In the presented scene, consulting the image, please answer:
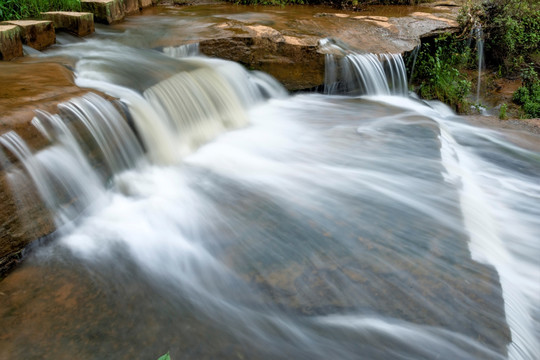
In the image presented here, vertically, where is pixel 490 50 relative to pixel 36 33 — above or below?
below

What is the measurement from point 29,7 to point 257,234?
514 cm

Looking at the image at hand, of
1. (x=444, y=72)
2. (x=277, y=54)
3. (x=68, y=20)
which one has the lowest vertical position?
(x=444, y=72)

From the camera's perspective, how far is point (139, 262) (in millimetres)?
2828

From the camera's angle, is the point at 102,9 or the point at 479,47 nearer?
the point at 102,9

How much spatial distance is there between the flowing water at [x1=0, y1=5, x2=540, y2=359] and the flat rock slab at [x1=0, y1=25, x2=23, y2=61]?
35cm

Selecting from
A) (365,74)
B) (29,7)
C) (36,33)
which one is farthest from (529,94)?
(29,7)

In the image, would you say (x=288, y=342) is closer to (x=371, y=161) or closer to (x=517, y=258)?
(x=517, y=258)

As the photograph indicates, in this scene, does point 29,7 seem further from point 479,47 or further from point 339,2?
point 479,47

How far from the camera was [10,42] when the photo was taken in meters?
4.55

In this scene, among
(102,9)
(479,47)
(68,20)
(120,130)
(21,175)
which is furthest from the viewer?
(479,47)

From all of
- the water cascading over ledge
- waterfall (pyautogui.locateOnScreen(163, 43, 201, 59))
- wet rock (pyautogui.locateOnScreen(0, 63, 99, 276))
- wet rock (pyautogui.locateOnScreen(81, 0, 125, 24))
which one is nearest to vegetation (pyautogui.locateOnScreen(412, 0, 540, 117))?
the water cascading over ledge

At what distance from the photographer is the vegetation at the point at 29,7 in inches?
218

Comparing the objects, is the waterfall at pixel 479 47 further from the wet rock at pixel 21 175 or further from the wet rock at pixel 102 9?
the wet rock at pixel 21 175

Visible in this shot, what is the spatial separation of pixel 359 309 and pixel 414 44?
5.81 metres
